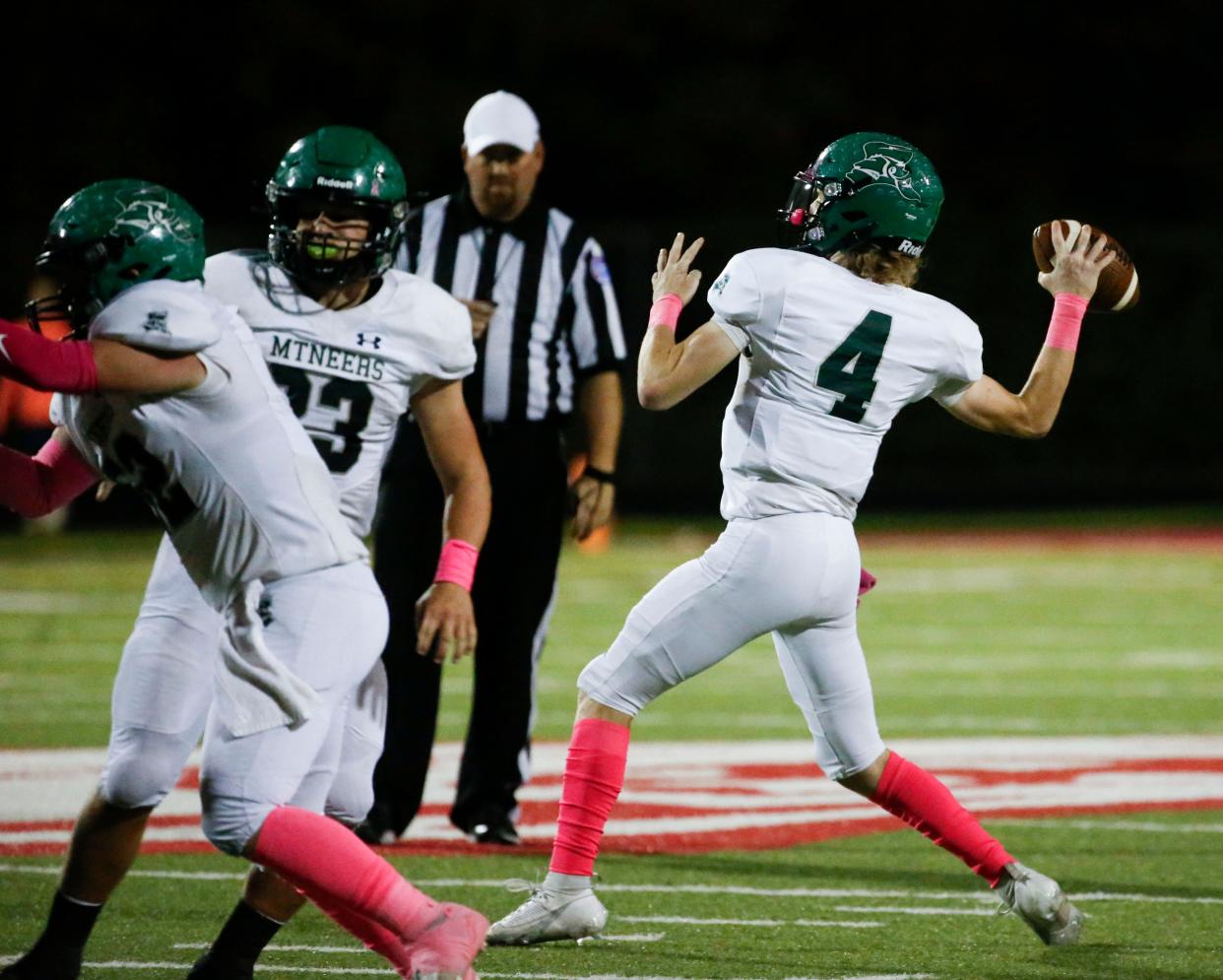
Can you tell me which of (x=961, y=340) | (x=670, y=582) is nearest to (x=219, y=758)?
(x=670, y=582)

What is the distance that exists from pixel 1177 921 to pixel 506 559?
208cm

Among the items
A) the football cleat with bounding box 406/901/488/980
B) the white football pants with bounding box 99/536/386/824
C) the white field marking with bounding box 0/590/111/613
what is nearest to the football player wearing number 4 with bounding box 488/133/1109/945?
the white football pants with bounding box 99/536/386/824

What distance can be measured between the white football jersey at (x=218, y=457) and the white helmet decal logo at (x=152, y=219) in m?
0.09

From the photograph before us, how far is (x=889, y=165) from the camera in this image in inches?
168

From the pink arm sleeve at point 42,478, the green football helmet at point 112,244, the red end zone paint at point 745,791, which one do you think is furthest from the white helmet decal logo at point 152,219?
the red end zone paint at point 745,791

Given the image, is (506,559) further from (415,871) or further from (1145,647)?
(1145,647)

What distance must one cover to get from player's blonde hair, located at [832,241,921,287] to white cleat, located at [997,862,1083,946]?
123cm

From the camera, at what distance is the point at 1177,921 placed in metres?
4.54

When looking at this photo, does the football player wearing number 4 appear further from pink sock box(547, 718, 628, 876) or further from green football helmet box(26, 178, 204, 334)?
green football helmet box(26, 178, 204, 334)

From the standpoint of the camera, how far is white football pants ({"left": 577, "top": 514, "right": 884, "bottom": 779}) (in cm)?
420

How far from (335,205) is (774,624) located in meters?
1.20

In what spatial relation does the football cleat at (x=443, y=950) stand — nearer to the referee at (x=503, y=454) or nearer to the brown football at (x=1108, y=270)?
the brown football at (x=1108, y=270)

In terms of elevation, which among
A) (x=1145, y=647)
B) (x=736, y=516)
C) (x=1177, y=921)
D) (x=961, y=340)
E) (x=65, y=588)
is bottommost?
(x=65, y=588)

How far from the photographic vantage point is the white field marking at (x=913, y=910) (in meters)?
4.65
